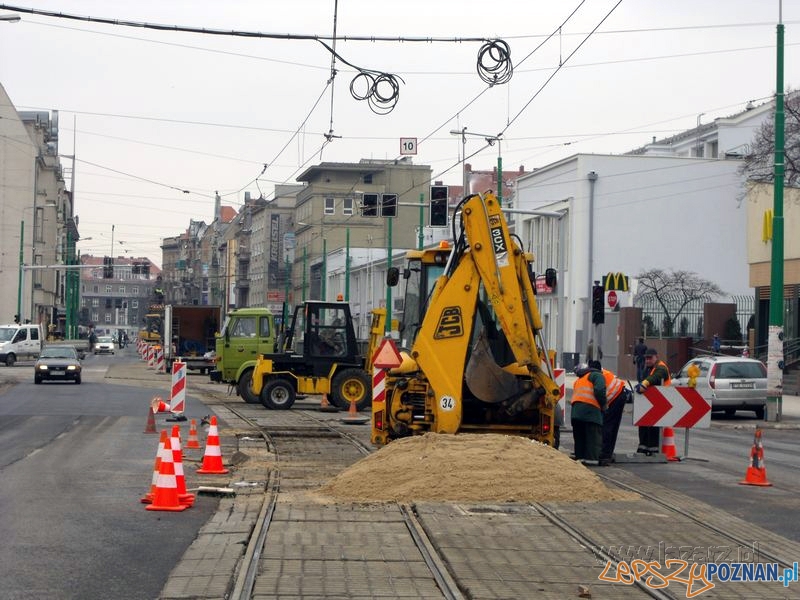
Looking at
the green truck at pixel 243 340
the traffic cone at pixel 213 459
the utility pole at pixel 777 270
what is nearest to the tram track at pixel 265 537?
the traffic cone at pixel 213 459

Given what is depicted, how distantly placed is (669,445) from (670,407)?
127 centimetres

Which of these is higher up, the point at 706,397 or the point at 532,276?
the point at 532,276

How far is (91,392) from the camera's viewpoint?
124 ft

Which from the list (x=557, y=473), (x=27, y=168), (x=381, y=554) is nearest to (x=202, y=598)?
(x=381, y=554)

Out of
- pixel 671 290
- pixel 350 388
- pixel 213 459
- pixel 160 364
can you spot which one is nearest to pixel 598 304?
pixel 350 388

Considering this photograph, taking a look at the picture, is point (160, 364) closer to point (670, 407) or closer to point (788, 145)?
point (788, 145)

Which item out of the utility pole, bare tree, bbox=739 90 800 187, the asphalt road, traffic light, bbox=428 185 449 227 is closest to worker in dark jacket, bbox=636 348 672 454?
the asphalt road

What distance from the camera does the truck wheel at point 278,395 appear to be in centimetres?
3005

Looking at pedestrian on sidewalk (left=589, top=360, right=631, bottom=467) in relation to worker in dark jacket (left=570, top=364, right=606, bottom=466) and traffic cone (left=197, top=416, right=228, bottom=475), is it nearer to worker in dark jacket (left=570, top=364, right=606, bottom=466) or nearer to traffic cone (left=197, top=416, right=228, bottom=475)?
worker in dark jacket (left=570, top=364, right=606, bottom=466)

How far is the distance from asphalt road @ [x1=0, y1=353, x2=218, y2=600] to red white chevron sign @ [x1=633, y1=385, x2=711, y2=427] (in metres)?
6.73

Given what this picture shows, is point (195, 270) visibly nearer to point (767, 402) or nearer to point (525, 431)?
point (767, 402)

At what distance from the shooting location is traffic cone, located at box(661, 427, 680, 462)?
18.3 metres

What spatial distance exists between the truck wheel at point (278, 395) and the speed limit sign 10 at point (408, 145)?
10.4 m

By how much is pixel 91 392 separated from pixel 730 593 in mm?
31563
